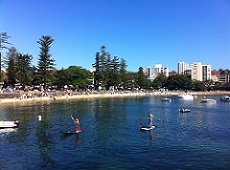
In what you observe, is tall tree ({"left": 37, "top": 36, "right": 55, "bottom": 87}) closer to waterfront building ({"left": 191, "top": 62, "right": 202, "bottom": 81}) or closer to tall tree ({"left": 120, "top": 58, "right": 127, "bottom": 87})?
tall tree ({"left": 120, "top": 58, "right": 127, "bottom": 87})

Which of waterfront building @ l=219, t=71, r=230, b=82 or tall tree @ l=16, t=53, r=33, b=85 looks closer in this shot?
tall tree @ l=16, t=53, r=33, b=85

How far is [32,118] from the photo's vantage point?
36.1 meters

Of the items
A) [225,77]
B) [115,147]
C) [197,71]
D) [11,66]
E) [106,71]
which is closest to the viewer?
[115,147]

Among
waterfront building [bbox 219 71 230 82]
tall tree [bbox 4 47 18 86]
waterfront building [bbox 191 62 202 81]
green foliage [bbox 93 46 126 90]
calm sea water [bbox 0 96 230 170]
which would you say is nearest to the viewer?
calm sea water [bbox 0 96 230 170]

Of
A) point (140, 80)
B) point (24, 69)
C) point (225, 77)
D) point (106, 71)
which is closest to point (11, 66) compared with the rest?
point (24, 69)

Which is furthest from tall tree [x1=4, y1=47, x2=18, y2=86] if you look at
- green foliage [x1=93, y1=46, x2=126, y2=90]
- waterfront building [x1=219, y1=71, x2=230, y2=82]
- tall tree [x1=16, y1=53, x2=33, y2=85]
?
waterfront building [x1=219, y1=71, x2=230, y2=82]

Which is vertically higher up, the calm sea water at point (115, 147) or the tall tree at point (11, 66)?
the tall tree at point (11, 66)

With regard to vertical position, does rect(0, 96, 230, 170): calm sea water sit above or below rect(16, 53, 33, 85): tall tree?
below

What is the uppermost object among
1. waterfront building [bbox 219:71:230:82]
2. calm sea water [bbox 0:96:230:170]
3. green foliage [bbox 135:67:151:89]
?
waterfront building [bbox 219:71:230:82]

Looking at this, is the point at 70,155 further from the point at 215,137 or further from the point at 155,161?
the point at 215,137

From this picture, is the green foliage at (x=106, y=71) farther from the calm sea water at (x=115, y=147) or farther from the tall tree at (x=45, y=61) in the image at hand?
the calm sea water at (x=115, y=147)

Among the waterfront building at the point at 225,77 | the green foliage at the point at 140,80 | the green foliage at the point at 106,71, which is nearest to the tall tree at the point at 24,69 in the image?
the green foliage at the point at 106,71

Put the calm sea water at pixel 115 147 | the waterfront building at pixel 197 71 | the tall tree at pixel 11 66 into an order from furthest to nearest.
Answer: the waterfront building at pixel 197 71, the tall tree at pixel 11 66, the calm sea water at pixel 115 147

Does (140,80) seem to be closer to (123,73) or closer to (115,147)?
(123,73)
